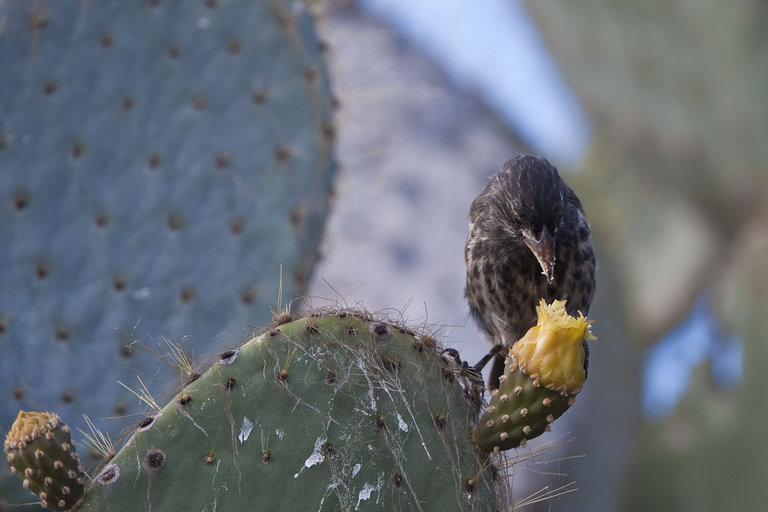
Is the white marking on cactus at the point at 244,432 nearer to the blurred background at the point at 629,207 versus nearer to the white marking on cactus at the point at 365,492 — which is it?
the white marking on cactus at the point at 365,492

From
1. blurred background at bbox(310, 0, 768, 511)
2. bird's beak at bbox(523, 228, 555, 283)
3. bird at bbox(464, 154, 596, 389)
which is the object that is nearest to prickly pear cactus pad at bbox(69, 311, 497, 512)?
bird's beak at bbox(523, 228, 555, 283)

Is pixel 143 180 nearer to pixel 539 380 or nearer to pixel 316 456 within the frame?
pixel 316 456

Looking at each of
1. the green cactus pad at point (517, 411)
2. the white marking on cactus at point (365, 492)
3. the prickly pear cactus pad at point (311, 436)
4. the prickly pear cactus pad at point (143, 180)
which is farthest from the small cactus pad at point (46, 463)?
the prickly pear cactus pad at point (143, 180)

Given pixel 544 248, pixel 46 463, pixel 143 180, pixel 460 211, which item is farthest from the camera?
pixel 460 211

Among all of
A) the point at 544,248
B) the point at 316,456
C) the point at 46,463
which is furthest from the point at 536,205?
the point at 46,463

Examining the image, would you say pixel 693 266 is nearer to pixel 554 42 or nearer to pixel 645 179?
pixel 645 179
